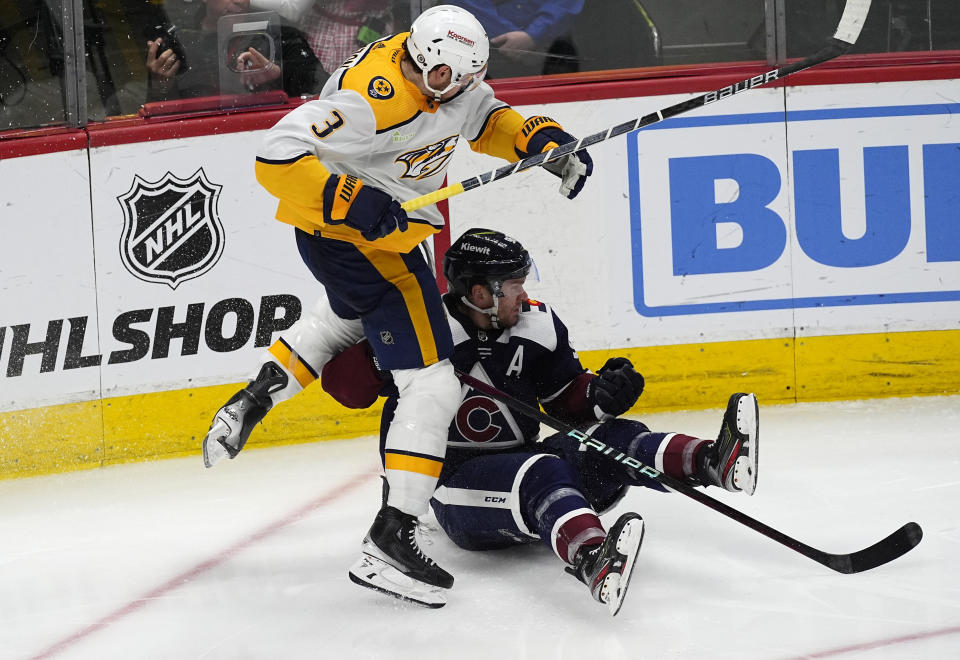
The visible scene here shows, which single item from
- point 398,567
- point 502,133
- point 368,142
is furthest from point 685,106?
point 398,567

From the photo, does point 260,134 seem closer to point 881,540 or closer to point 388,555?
point 388,555

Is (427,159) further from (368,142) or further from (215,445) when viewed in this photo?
(215,445)

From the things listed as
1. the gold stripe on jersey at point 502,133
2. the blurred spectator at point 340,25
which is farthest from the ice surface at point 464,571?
the blurred spectator at point 340,25

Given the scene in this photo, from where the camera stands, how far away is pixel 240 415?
2.56 metres

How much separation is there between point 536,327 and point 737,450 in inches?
21.7

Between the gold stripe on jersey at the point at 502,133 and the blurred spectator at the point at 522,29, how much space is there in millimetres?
1116

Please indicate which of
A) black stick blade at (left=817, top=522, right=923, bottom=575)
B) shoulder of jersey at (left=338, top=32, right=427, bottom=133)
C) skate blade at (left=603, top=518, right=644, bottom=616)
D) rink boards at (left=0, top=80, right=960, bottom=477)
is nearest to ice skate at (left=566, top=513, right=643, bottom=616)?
skate blade at (left=603, top=518, right=644, bottom=616)

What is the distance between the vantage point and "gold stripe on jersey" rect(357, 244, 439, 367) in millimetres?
2463

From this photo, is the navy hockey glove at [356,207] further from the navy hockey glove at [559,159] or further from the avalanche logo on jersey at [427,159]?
the navy hockey glove at [559,159]

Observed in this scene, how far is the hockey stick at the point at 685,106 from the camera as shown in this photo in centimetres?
239

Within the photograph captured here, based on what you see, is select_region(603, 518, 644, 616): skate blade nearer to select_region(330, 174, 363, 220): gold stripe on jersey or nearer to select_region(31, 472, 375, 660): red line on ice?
select_region(330, 174, 363, 220): gold stripe on jersey

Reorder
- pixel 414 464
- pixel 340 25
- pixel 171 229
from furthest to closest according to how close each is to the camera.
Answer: pixel 340 25 → pixel 171 229 → pixel 414 464

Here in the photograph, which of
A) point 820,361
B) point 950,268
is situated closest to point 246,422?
point 820,361

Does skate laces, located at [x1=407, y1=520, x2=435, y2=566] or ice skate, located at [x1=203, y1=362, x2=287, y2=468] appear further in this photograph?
ice skate, located at [x1=203, y1=362, x2=287, y2=468]
